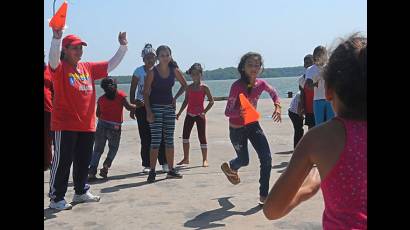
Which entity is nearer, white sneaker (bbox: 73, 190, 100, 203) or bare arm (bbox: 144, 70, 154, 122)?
white sneaker (bbox: 73, 190, 100, 203)

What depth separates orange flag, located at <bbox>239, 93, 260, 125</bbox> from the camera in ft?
19.2

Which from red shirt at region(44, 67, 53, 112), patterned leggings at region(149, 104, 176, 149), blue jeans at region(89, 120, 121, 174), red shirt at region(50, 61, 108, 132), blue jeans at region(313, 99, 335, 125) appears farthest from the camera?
blue jeans at region(89, 120, 121, 174)

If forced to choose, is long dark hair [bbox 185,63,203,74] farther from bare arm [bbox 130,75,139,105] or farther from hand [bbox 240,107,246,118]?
hand [bbox 240,107,246,118]

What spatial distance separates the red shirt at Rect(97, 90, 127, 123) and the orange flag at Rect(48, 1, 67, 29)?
329 centimetres

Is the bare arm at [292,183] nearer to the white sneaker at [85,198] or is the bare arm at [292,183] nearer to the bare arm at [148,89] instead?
the white sneaker at [85,198]

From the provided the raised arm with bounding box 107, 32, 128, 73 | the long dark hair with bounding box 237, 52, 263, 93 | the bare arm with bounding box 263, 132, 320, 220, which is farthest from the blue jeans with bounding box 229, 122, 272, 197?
the bare arm with bounding box 263, 132, 320, 220

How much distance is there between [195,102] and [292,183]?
283 inches

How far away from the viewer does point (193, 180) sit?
7539 millimetres

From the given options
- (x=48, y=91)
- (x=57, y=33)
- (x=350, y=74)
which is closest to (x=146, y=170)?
(x=48, y=91)

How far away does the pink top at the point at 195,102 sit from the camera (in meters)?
9.15
